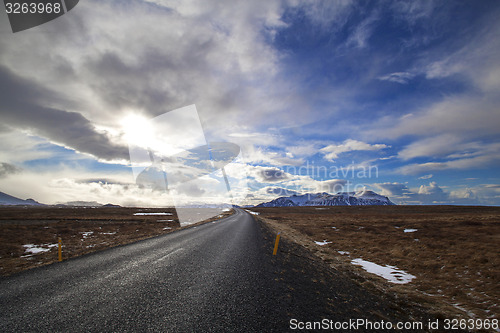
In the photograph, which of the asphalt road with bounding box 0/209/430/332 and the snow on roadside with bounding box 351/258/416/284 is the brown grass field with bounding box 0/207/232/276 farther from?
the snow on roadside with bounding box 351/258/416/284

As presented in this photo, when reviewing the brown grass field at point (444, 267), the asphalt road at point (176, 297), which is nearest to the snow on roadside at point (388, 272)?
the brown grass field at point (444, 267)

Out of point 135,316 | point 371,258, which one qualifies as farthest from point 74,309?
point 371,258

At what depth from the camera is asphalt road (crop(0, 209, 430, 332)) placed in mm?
4488

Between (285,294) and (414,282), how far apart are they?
27.8 ft

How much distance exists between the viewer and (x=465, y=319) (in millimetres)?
6590

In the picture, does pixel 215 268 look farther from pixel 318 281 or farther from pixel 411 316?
pixel 411 316

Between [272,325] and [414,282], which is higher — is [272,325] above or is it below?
above

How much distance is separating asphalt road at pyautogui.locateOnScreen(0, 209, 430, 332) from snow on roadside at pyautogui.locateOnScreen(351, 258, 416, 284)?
12.5ft

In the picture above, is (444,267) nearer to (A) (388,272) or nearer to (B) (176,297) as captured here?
(A) (388,272)

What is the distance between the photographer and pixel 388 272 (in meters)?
12.1

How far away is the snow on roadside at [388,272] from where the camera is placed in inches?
426

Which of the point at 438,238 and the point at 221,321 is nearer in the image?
the point at 221,321

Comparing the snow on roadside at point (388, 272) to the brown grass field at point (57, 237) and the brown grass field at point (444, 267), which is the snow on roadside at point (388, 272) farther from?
the brown grass field at point (57, 237)

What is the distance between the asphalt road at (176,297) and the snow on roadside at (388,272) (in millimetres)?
3811
